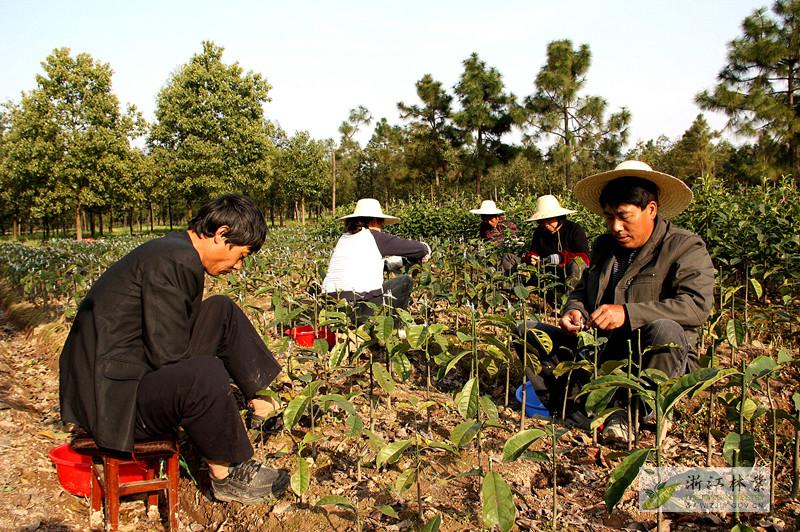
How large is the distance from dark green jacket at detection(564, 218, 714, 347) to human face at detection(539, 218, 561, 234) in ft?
7.00

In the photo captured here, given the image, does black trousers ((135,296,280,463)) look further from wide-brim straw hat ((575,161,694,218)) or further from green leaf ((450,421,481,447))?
wide-brim straw hat ((575,161,694,218))

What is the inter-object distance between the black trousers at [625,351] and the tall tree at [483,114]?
18.6 meters

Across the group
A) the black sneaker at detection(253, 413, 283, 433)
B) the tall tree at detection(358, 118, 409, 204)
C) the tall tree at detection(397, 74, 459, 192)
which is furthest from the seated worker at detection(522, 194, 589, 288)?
the tall tree at detection(358, 118, 409, 204)

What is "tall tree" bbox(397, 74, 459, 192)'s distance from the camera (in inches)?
886

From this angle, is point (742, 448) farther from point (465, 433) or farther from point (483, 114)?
point (483, 114)

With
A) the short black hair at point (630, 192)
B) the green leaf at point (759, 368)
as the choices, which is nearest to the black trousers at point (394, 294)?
the short black hair at point (630, 192)

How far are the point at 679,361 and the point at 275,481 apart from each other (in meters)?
1.82

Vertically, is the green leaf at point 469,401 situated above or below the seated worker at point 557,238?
below

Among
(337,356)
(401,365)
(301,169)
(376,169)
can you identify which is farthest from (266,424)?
(376,169)

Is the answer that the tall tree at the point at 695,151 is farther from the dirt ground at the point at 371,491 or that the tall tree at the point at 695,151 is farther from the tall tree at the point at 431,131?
the dirt ground at the point at 371,491

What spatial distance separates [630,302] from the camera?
2.58m

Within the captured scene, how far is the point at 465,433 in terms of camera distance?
5.66 ft

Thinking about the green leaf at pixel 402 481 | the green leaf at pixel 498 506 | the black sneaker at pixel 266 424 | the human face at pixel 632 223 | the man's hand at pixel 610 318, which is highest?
the human face at pixel 632 223

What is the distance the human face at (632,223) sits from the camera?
2.59 m
